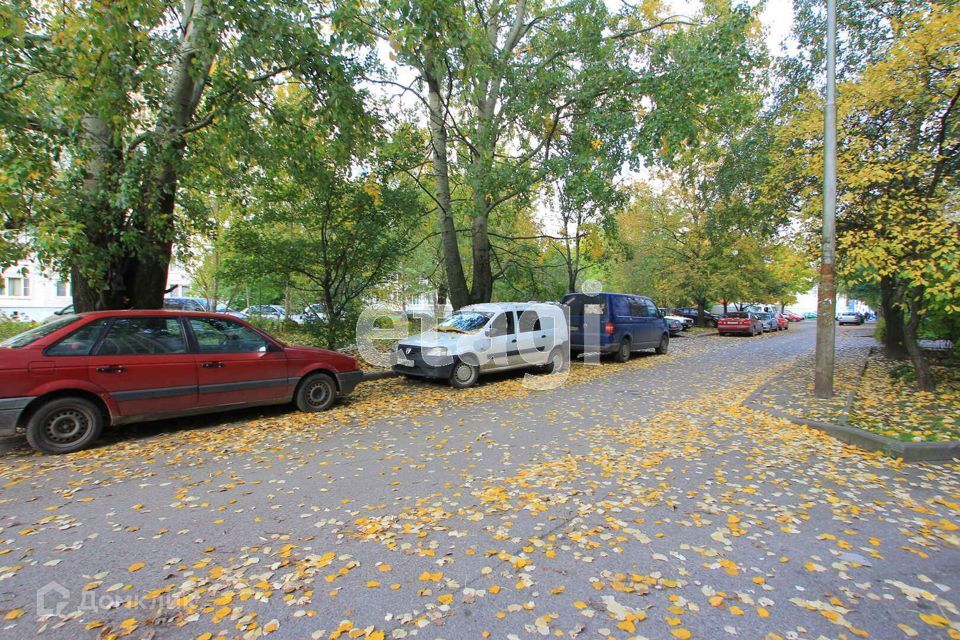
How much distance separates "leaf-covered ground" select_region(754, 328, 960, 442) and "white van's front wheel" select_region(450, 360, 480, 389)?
5.30 meters

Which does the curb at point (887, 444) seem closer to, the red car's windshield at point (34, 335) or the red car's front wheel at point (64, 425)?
the red car's front wheel at point (64, 425)

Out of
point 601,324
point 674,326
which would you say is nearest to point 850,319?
point 674,326

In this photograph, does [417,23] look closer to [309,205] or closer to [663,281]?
[309,205]

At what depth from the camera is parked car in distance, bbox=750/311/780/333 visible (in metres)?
30.5

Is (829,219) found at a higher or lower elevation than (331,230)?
lower

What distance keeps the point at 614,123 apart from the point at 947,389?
799 centimetres

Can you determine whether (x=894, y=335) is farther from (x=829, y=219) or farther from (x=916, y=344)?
(x=829, y=219)

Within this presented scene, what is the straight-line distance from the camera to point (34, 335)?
5.56 meters

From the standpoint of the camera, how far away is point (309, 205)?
11.2m

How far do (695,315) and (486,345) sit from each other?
101 ft

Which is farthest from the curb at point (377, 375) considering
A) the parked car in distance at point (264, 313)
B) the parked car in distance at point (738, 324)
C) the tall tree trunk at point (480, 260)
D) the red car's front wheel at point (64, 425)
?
the parked car in distance at point (738, 324)

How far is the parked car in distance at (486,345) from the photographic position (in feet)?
31.9

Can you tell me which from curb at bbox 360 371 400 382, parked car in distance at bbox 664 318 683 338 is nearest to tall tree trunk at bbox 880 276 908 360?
curb at bbox 360 371 400 382

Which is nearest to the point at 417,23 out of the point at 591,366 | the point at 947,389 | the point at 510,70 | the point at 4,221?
the point at 510,70
